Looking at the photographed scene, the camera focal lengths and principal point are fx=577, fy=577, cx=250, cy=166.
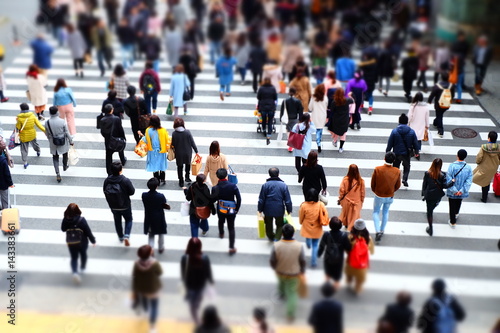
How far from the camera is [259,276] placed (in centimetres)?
923

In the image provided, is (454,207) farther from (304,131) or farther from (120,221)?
(120,221)

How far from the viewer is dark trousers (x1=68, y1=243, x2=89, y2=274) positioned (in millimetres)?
8914

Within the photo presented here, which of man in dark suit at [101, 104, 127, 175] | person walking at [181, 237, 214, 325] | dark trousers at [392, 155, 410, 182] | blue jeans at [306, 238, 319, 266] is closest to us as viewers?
person walking at [181, 237, 214, 325]

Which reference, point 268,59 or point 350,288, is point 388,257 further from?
point 268,59

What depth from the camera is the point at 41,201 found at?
11.2 meters

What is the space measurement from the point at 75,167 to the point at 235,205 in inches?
186

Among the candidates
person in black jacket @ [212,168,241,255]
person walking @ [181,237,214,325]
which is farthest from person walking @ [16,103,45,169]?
person walking @ [181,237,214,325]

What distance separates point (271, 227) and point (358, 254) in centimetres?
177

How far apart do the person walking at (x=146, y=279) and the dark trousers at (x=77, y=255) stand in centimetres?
145

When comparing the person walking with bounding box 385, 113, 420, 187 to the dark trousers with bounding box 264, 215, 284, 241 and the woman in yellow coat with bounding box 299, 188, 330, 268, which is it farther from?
the dark trousers with bounding box 264, 215, 284, 241

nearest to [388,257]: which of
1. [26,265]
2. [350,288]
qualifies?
[350,288]

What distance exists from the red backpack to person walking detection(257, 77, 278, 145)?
5251 mm

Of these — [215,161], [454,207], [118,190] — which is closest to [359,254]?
[454,207]

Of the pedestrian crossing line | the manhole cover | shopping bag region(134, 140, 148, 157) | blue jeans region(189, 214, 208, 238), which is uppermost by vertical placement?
the manhole cover
